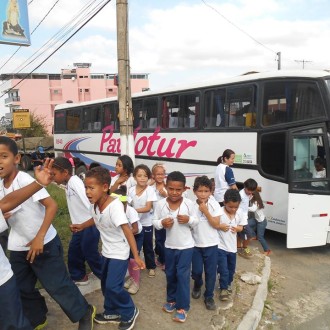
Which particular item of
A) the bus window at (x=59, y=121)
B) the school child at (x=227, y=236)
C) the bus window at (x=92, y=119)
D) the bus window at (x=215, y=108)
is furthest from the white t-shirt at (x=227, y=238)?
the bus window at (x=59, y=121)

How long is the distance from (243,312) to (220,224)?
975mm

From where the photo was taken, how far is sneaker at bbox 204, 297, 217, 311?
11.1 ft

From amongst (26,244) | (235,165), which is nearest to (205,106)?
(235,165)

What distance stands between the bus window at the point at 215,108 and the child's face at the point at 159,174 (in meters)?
2.77

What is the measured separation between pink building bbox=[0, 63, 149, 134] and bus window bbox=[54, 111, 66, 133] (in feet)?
116

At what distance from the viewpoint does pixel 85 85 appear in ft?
170

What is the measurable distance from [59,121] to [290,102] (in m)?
9.84

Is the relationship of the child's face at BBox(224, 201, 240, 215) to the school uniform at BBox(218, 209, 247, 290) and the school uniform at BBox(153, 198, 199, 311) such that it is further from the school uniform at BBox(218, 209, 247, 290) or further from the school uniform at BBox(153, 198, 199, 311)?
the school uniform at BBox(153, 198, 199, 311)

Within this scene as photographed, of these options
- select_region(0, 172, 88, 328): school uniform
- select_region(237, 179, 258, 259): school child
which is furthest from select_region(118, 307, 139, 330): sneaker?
select_region(237, 179, 258, 259): school child

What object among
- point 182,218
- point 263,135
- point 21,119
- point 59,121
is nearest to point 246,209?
point 263,135

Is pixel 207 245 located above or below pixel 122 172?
below

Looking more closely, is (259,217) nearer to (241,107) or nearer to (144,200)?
(241,107)

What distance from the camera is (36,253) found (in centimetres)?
248

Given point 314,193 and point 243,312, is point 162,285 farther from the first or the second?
point 314,193
